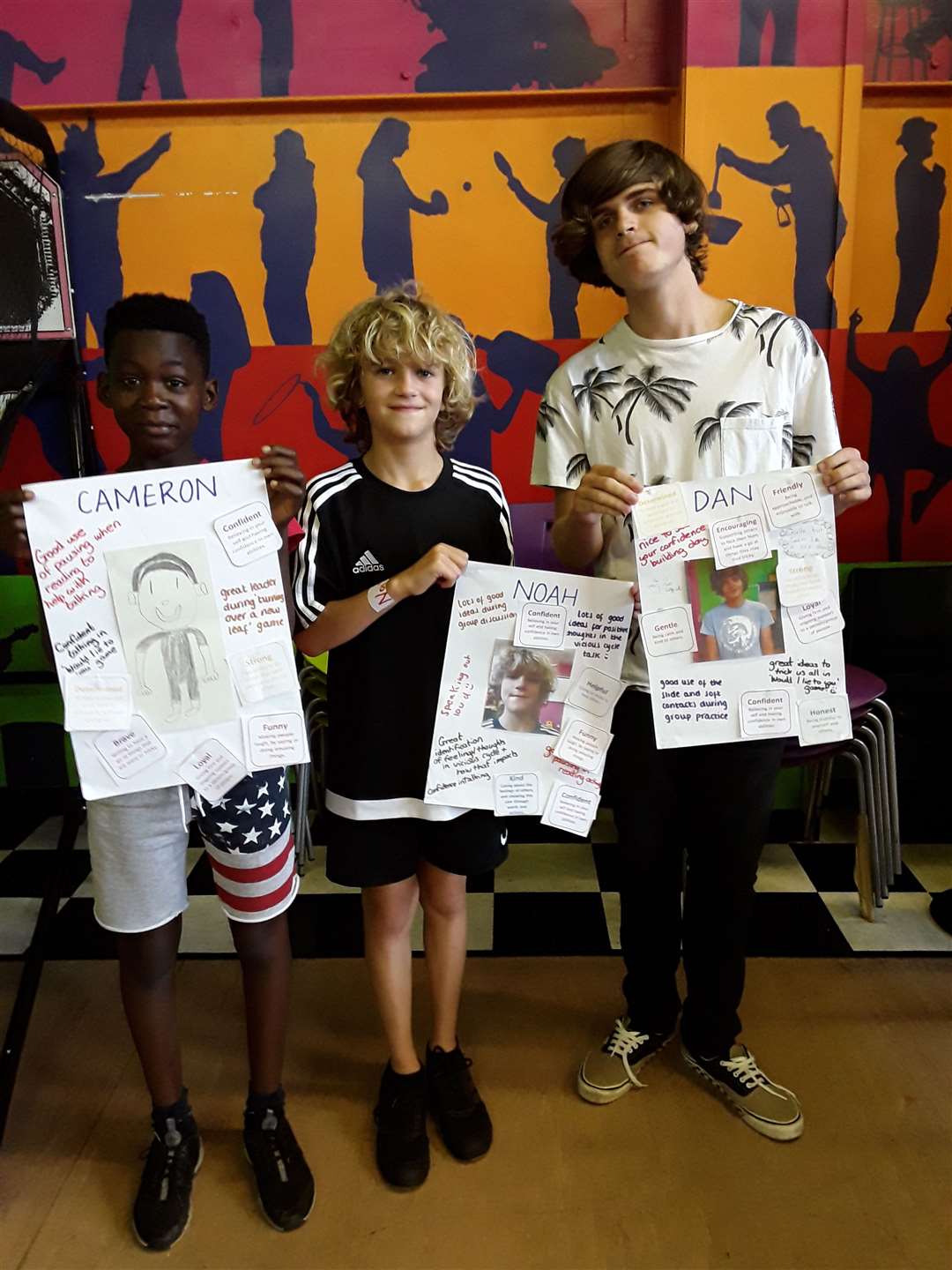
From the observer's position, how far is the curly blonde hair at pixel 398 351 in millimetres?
1302

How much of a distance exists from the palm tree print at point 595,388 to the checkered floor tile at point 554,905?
1.33 meters

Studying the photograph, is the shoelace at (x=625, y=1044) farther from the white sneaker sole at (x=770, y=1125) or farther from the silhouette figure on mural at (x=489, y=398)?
the silhouette figure on mural at (x=489, y=398)

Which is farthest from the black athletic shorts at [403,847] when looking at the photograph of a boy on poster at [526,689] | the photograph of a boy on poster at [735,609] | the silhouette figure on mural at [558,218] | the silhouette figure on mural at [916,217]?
the silhouette figure on mural at [916,217]

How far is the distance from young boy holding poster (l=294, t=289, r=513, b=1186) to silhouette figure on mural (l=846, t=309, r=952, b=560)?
A: 6.35 feet

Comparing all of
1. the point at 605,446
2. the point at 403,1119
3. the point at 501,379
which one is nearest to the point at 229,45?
the point at 501,379

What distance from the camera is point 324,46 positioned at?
260cm

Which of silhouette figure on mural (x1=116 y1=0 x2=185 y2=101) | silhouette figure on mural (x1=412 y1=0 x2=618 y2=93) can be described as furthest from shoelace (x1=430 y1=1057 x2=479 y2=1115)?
silhouette figure on mural (x1=116 y1=0 x2=185 y2=101)

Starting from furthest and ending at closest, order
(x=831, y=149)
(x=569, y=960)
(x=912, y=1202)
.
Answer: (x=831, y=149) → (x=569, y=960) → (x=912, y=1202)

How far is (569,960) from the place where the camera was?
2.00 m

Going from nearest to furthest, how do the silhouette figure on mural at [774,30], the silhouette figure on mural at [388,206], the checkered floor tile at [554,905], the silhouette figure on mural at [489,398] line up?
the checkered floor tile at [554,905] < the silhouette figure on mural at [774,30] < the silhouette figure on mural at [388,206] < the silhouette figure on mural at [489,398]

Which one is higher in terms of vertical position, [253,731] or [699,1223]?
[253,731]

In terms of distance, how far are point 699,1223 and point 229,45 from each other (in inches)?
127

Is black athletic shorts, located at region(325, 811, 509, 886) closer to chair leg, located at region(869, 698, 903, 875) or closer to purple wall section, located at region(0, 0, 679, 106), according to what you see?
chair leg, located at region(869, 698, 903, 875)

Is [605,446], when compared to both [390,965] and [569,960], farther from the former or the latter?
[569,960]
